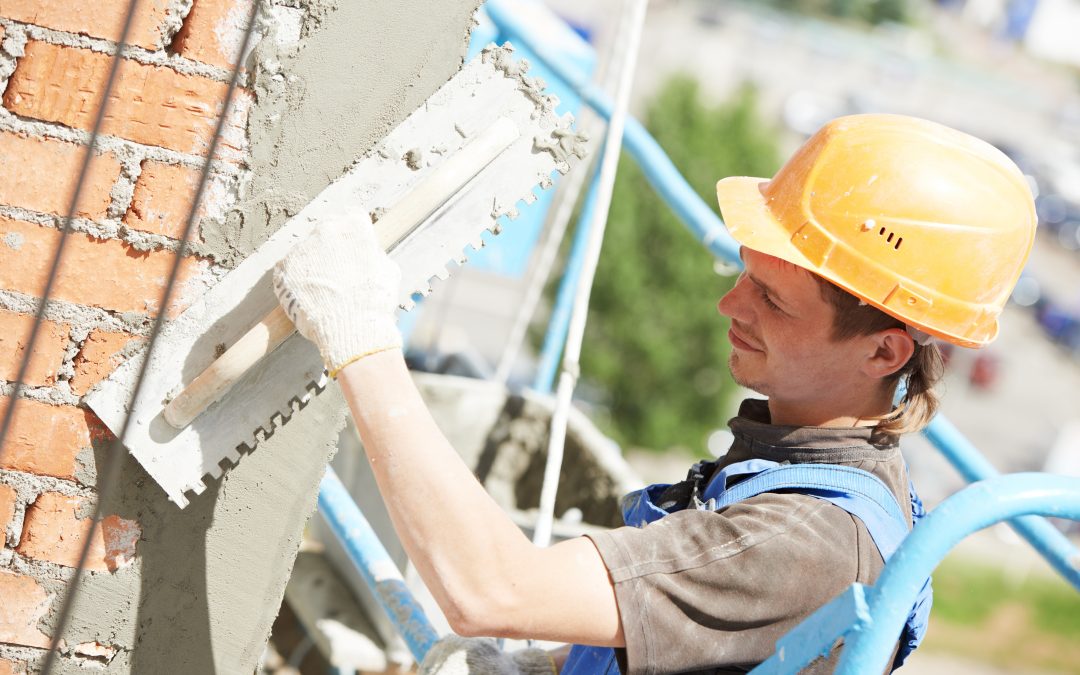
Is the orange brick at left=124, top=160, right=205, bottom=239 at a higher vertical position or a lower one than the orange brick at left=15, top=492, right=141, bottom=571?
higher

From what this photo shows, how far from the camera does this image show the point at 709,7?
38.9 meters

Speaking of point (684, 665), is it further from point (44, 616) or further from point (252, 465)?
point (44, 616)

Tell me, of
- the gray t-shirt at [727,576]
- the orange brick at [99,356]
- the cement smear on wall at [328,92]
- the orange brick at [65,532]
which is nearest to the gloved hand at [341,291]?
the cement smear on wall at [328,92]

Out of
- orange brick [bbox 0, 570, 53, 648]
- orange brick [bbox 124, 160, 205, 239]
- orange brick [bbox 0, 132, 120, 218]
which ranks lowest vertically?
orange brick [bbox 0, 570, 53, 648]

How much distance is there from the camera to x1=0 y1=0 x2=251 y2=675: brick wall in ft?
4.75

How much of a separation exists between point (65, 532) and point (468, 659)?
68cm

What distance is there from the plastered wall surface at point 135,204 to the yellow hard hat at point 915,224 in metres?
0.64

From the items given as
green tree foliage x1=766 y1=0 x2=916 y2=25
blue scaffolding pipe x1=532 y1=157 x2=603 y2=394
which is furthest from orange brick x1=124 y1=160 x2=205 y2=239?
green tree foliage x1=766 y1=0 x2=916 y2=25

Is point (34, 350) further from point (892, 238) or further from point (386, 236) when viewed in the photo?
point (892, 238)

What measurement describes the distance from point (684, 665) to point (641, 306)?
38.9 feet

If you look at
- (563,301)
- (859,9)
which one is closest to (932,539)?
(563,301)

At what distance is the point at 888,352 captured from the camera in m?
1.56

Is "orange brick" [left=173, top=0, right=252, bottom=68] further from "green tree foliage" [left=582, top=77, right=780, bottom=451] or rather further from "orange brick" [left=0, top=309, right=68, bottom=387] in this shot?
"green tree foliage" [left=582, top=77, right=780, bottom=451]

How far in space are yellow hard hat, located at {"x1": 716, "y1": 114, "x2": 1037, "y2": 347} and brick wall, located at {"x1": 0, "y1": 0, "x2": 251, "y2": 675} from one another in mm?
874
